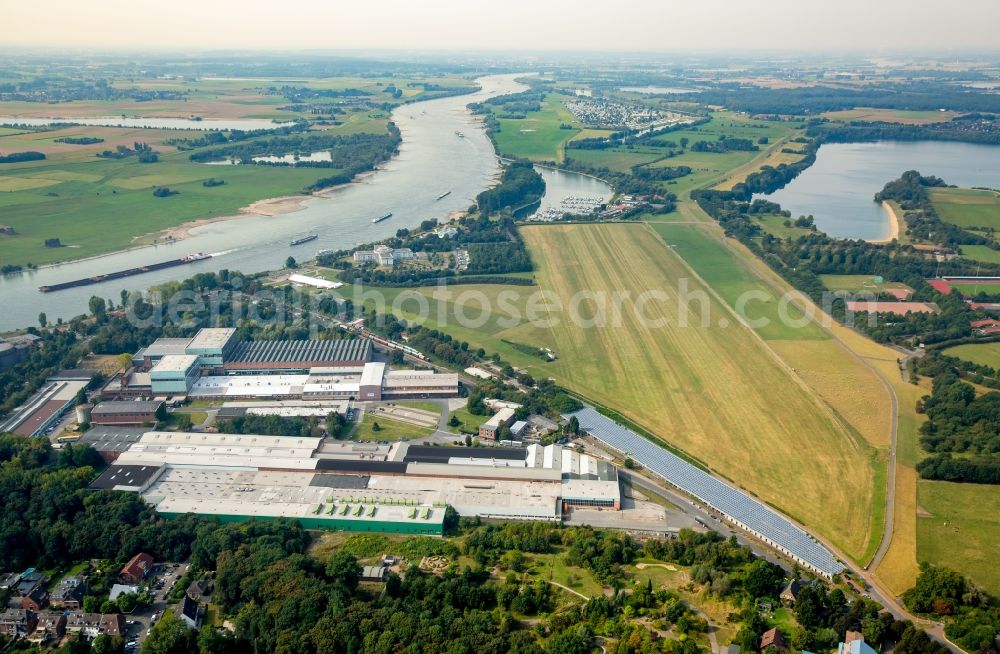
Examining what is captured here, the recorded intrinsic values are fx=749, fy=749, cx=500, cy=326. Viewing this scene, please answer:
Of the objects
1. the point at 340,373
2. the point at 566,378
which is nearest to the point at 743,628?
the point at 566,378

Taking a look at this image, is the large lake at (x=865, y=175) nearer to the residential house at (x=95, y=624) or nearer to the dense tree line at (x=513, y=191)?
the dense tree line at (x=513, y=191)

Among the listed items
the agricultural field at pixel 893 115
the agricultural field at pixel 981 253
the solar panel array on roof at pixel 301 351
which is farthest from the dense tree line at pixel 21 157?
the agricultural field at pixel 893 115

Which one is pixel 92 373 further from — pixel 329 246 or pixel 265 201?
pixel 265 201

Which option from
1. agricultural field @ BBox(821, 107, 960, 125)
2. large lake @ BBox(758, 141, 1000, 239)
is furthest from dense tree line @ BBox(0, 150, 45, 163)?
agricultural field @ BBox(821, 107, 960, 125)

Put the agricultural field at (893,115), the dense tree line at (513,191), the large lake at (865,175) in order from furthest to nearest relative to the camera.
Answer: the agricultural field at (893,115)
the large lake at (865,175)
the dense tree line at (513,191)

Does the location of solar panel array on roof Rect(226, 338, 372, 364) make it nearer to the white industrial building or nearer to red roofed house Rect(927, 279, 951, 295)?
the white industrial building

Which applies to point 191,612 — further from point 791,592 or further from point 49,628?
point 791,592
